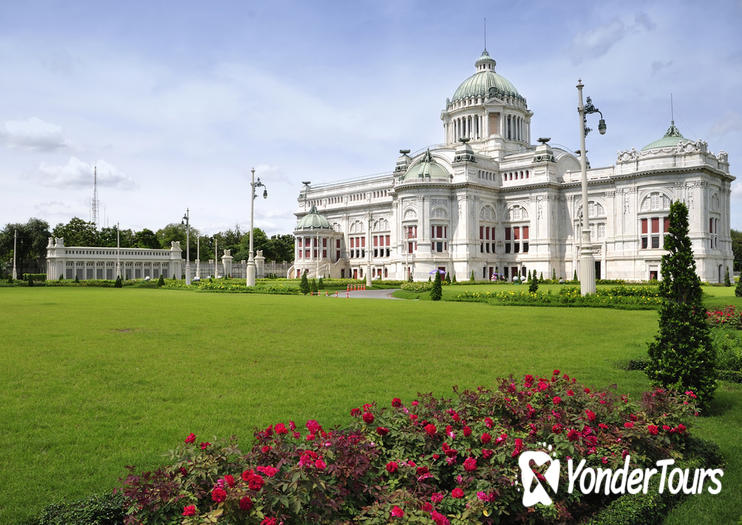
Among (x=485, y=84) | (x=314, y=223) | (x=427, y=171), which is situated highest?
(x=485, y=84)

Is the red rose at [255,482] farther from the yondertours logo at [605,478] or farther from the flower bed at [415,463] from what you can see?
the yondertours logo at [605,478]

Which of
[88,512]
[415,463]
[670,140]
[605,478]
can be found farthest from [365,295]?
[670,140]

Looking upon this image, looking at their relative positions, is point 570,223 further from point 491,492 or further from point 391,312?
point 491,492

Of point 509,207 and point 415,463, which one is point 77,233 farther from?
point 415,463

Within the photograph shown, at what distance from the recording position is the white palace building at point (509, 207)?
213 feet

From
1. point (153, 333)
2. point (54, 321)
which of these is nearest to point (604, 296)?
point (153, 333)

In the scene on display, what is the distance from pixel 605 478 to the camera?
628cm

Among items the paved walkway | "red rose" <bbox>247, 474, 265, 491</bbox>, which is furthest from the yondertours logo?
the paved walkway

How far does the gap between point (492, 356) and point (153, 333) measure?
11.0 metres

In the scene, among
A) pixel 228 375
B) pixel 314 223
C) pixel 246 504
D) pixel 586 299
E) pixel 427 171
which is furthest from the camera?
pixel 314 223

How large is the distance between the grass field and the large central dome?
6788 cm

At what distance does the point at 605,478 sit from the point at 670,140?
7222cm

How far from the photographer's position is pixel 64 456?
7039 millimetres

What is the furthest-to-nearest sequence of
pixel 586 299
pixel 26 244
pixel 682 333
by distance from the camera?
pixel 26 244 < pixel 586 299 < pixel 682 333
